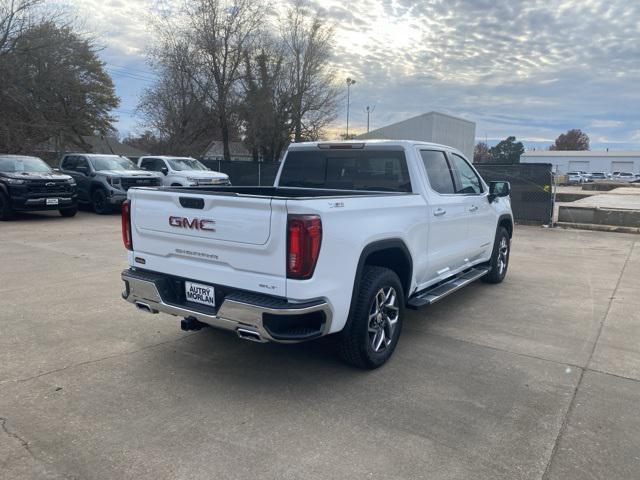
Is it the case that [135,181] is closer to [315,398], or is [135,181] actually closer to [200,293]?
[200,293]

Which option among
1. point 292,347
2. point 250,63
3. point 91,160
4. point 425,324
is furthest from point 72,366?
point 250,63

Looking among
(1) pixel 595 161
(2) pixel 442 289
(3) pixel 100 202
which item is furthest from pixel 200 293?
Result: (1) pixel 595 161

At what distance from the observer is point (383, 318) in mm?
4188

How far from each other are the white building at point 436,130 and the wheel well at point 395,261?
36274 millimetres

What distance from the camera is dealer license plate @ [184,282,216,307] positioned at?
3.70 metres

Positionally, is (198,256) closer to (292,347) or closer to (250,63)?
(292,347)

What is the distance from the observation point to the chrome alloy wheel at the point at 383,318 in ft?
13.3

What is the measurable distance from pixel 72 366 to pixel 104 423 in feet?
3.52

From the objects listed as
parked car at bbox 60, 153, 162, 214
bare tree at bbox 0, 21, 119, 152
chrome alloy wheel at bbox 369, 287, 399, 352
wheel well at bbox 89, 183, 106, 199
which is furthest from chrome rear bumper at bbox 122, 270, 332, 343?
bare tree at bbox 0, 21, 119, 152

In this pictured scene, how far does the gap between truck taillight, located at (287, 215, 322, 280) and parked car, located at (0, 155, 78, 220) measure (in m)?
12.4

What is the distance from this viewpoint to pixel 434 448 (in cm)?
301

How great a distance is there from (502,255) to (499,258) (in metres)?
0.19

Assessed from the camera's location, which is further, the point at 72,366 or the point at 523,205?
the point at 523,205

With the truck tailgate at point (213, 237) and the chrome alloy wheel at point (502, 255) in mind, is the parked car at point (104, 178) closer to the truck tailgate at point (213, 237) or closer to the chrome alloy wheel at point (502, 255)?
the chrome alloy wheel at point (502, 255)
